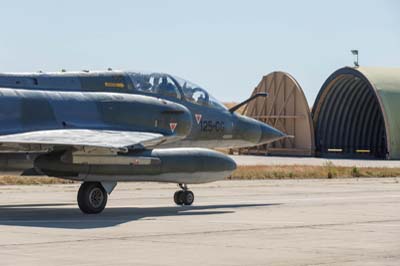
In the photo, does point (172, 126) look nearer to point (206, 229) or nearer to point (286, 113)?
point (206, 229)

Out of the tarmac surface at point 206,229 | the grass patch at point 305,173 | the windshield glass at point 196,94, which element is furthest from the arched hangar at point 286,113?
the windshield glass at point 196,94

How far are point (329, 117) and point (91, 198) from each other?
47369mm

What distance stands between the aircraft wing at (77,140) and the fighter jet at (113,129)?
20 millimetres

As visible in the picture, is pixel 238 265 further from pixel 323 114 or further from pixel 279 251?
pixel 323 114

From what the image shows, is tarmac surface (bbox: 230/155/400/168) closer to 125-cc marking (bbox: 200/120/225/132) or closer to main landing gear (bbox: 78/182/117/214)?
125-cc marking (bbox: 200/120/225/132)

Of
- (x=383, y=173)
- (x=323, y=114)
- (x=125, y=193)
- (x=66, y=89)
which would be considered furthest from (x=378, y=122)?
(x=66, y=89)

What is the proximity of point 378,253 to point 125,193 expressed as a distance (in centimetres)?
1555

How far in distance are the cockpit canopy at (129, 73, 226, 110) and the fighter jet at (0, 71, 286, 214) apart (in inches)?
1.0

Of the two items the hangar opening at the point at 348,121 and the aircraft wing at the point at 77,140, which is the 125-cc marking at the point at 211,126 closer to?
the aircraft wing at the point at 77,140

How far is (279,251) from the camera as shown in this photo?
13.0 m

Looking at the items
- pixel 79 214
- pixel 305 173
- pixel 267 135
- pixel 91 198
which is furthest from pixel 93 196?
pixel 305 173

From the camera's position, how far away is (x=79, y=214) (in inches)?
780

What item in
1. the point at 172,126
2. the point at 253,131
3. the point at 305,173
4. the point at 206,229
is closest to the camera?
the point at 206,229

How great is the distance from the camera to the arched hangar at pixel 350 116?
2427 inches
